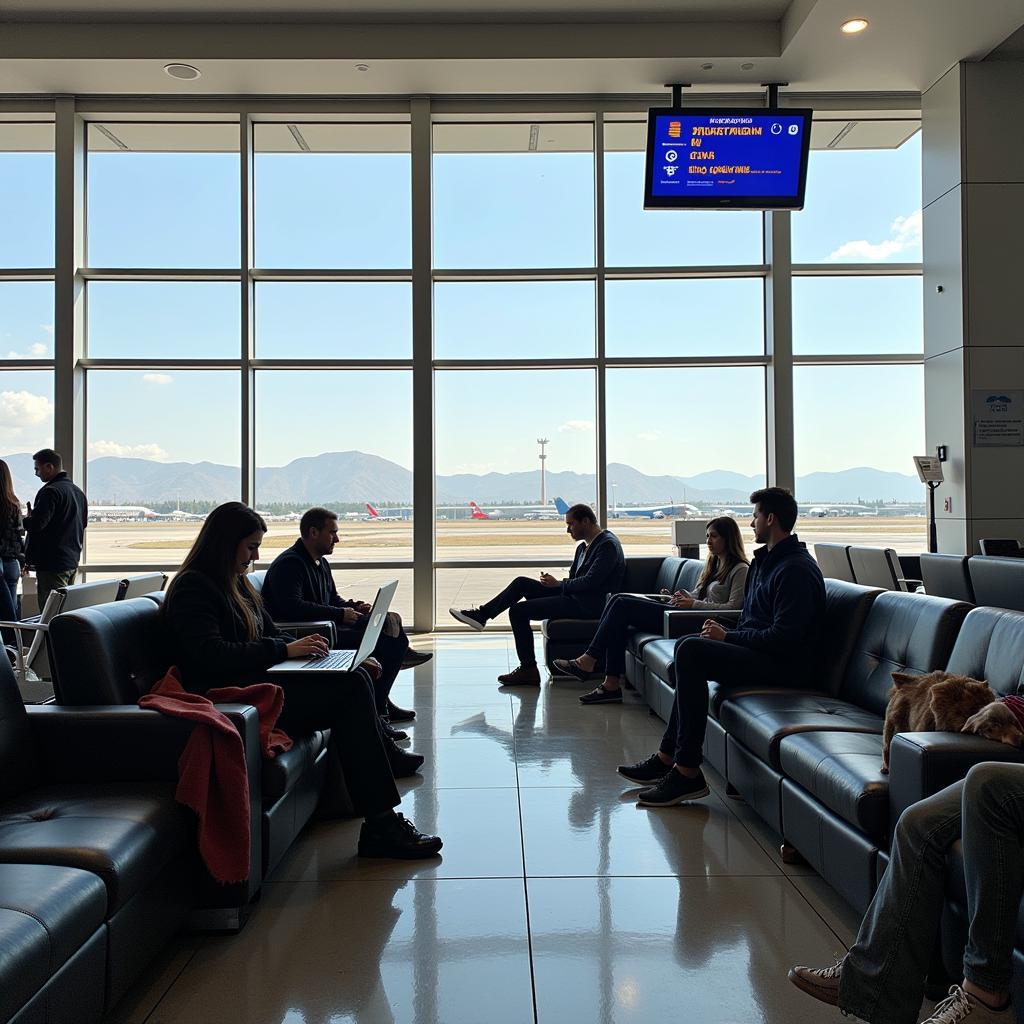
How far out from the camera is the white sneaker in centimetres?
167

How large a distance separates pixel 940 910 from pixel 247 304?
7.54 m

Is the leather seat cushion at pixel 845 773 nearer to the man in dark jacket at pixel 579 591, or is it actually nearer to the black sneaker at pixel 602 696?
the black sneaker at pixel 602 696

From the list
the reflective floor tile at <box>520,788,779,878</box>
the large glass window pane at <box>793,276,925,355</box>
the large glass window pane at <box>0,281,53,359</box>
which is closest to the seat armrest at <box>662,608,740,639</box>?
the reflective floor tile at <box>520,788,779,878</box>

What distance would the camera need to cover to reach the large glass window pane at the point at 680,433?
8383 millimetres

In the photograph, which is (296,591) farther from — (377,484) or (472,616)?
(377,484)

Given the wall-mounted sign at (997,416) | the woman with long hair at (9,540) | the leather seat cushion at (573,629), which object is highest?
the wall-mounted sign at (997,416)

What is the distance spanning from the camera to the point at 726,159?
6938 mm

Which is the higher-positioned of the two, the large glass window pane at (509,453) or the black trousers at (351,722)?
the large glass window pane at (509,453)

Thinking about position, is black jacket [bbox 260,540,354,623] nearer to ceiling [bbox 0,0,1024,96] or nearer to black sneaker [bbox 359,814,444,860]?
black sneaker [bbox 359,814,444,860]

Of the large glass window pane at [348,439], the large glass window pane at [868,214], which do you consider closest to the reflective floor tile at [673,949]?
the large glass window pane at [348,439]

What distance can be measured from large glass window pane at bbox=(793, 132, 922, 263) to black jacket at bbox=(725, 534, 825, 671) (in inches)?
210

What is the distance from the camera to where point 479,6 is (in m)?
6.92

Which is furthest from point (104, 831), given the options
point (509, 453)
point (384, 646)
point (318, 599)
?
point (509, 453)

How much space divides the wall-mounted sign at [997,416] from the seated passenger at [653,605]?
3039 millimetres
